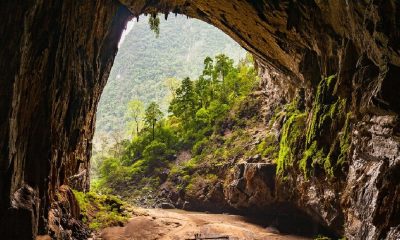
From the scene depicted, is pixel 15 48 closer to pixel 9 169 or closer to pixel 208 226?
pixel 9 169

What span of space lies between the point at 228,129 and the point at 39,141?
896 inches

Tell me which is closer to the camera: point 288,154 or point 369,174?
point 369,174

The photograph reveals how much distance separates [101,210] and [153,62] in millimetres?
95988

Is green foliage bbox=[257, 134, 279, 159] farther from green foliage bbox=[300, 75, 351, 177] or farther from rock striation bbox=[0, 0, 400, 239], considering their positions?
green foliage bbox=[300, 75, 351, 177]

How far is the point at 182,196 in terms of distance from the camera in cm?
2727

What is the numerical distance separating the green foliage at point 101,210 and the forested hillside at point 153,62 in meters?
69.0

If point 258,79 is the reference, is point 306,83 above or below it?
below

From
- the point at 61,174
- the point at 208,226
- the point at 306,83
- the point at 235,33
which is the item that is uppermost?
the point at 235,33

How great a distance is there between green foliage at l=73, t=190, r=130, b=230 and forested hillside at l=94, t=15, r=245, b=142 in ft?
226

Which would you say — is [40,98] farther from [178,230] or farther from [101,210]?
[101,210]

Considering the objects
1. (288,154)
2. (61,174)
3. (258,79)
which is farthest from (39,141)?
(258,79)

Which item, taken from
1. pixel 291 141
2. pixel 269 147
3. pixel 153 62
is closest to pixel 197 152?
pixel 269 147

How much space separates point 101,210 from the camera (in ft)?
60.7

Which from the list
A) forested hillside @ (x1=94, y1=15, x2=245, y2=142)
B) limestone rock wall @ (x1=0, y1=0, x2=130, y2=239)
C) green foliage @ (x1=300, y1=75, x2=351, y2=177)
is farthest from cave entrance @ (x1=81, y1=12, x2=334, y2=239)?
forested hillside @ (x1=94, y1=15, x2=245, y2=142)
